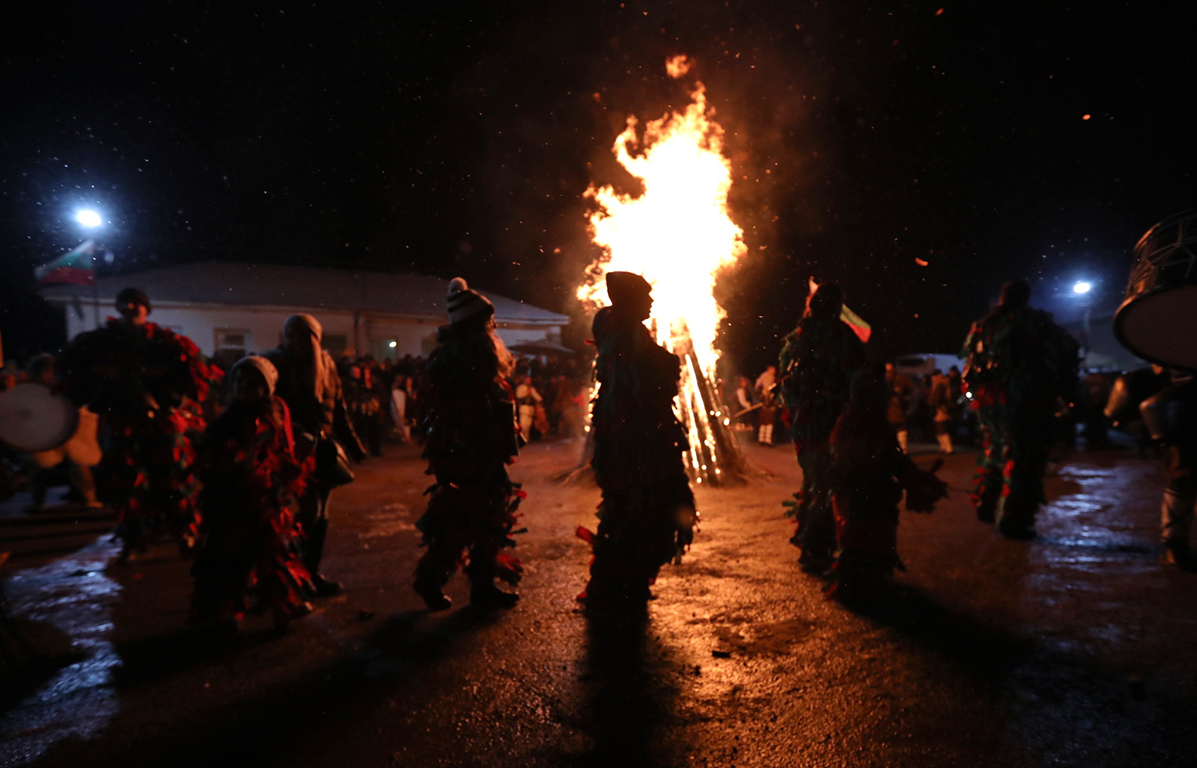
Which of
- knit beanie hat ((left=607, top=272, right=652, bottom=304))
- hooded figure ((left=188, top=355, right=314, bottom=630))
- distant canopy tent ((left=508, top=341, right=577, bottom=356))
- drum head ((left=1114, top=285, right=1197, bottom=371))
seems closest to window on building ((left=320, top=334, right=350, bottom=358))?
distant canopy tent ((left=508, top=341, right=577, bottom=356))

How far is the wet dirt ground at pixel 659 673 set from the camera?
8.38ft

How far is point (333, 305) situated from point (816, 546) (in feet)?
65.4

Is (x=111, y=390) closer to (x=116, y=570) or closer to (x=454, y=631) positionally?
(x=116, y=570)

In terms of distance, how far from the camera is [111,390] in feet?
18.0

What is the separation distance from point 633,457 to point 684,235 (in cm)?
550

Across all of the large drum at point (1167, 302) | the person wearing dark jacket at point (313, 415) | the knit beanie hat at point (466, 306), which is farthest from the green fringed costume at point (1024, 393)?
the person wearing dark jacket at point (313, 415)

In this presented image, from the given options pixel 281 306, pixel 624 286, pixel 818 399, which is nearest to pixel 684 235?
pixel 818 399

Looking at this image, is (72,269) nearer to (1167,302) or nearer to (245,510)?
(245,510)

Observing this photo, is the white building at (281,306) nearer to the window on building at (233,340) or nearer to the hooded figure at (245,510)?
the window on building at (233,340)

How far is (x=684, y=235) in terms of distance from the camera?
858cm

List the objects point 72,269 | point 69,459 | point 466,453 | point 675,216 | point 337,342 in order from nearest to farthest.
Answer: point 466,453, point 69,459, point 675,216, point 72,269, point 337,342

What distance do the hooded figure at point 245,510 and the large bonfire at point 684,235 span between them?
539 centimetres

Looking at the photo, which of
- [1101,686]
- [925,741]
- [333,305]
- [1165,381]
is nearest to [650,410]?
[925,741]

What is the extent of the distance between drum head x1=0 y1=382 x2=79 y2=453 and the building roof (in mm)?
13190
